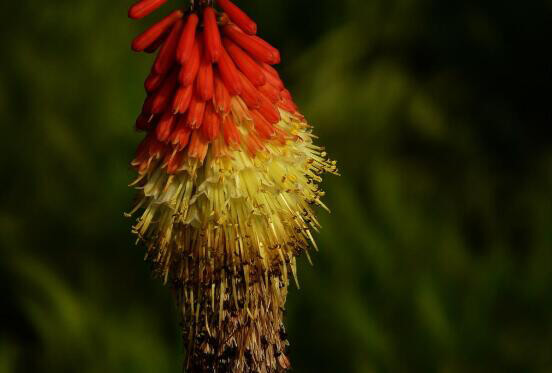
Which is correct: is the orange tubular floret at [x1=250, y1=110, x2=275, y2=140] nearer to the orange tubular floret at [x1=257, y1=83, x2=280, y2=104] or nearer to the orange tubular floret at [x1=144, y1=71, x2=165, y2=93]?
the orange tubular floret at [x1=257, y1=83, x2=280, y2=104]

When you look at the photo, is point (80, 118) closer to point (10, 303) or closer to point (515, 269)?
point (10, 303)

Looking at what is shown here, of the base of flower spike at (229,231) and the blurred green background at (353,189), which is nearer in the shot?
the base of flower spike at (229,231)

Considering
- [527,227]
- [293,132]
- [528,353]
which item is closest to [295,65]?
[527,227]

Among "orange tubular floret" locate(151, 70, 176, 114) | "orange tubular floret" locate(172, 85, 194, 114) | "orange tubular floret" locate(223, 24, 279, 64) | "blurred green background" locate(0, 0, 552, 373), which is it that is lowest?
"orange tubular floret" locate(172, 85, 194, 114)

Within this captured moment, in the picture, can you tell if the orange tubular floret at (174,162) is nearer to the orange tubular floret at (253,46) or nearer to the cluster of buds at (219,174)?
the cluster of buds at (219,174)

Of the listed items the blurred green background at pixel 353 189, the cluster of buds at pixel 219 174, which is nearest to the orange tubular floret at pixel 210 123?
the cluster of buds at pixel 219 174

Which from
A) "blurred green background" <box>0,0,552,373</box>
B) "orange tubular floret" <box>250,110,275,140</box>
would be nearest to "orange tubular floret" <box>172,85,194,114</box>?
"orange tubular floret" <box>250,110,275,140</box>
